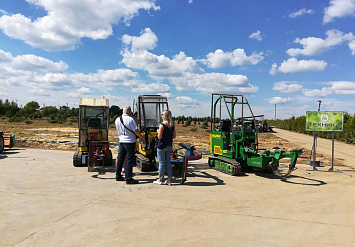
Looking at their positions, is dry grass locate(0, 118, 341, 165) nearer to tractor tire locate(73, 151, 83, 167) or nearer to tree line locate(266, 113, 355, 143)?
tree line locate(266, 113, 355, 143)

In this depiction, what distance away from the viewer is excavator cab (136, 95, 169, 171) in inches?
348

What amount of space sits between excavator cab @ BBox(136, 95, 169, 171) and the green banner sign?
19.7ft

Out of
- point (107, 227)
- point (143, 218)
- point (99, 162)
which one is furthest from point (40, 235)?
point (99, 162)

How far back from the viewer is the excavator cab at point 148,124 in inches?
348

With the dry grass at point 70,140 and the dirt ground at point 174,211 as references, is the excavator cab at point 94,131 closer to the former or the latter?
the dirt ground at point 174,211

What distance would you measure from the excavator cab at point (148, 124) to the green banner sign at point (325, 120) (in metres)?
6.00

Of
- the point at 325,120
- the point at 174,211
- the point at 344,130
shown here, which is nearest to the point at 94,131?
the point at 174,211

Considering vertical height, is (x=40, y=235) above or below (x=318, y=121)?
below

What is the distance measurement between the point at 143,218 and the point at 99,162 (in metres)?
5.50

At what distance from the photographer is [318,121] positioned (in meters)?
10.9

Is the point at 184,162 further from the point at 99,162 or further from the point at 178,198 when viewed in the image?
the point at 99,162

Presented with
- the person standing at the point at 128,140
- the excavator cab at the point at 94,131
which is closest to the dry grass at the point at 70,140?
the excavator cab at the point at 94,131

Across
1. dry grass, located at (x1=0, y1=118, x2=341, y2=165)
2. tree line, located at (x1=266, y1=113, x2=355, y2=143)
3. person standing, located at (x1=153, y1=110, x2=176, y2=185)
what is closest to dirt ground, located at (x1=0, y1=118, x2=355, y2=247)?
person standing, located at (x1=153, y1=110, x2=176, y2=185)

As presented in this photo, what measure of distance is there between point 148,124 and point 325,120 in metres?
7.19
